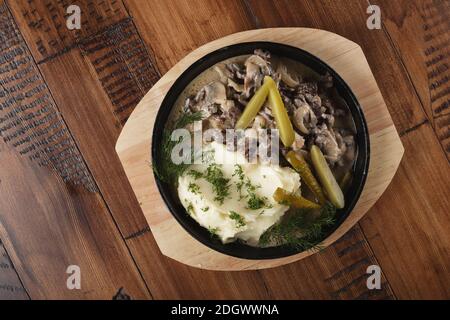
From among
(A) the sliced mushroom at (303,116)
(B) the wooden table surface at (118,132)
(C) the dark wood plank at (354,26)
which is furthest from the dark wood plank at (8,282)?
(C) the dark wood plank at (354,26)

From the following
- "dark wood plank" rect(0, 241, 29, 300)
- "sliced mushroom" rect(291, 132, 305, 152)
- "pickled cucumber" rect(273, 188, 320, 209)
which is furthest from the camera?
"dark wood plank" rect(0, 241, 29, 300)

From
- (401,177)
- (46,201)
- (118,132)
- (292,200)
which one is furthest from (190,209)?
(401,177)

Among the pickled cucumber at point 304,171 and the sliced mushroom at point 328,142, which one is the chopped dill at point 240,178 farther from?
the sliced mushroom at point 328,142

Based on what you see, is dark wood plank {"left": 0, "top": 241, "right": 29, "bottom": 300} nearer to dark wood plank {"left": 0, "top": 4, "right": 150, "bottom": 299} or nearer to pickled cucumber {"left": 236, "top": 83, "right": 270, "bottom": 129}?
dark wood plank {"left": 0, "top": 4, "right": 150, "bottom": 299}

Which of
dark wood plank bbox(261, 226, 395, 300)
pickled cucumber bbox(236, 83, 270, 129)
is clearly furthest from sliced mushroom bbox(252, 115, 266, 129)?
dark wood plank bbox(261, 226, 395, 300)

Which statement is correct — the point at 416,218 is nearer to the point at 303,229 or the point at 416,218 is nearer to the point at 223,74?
the point at 303,229

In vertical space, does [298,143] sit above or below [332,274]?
above
